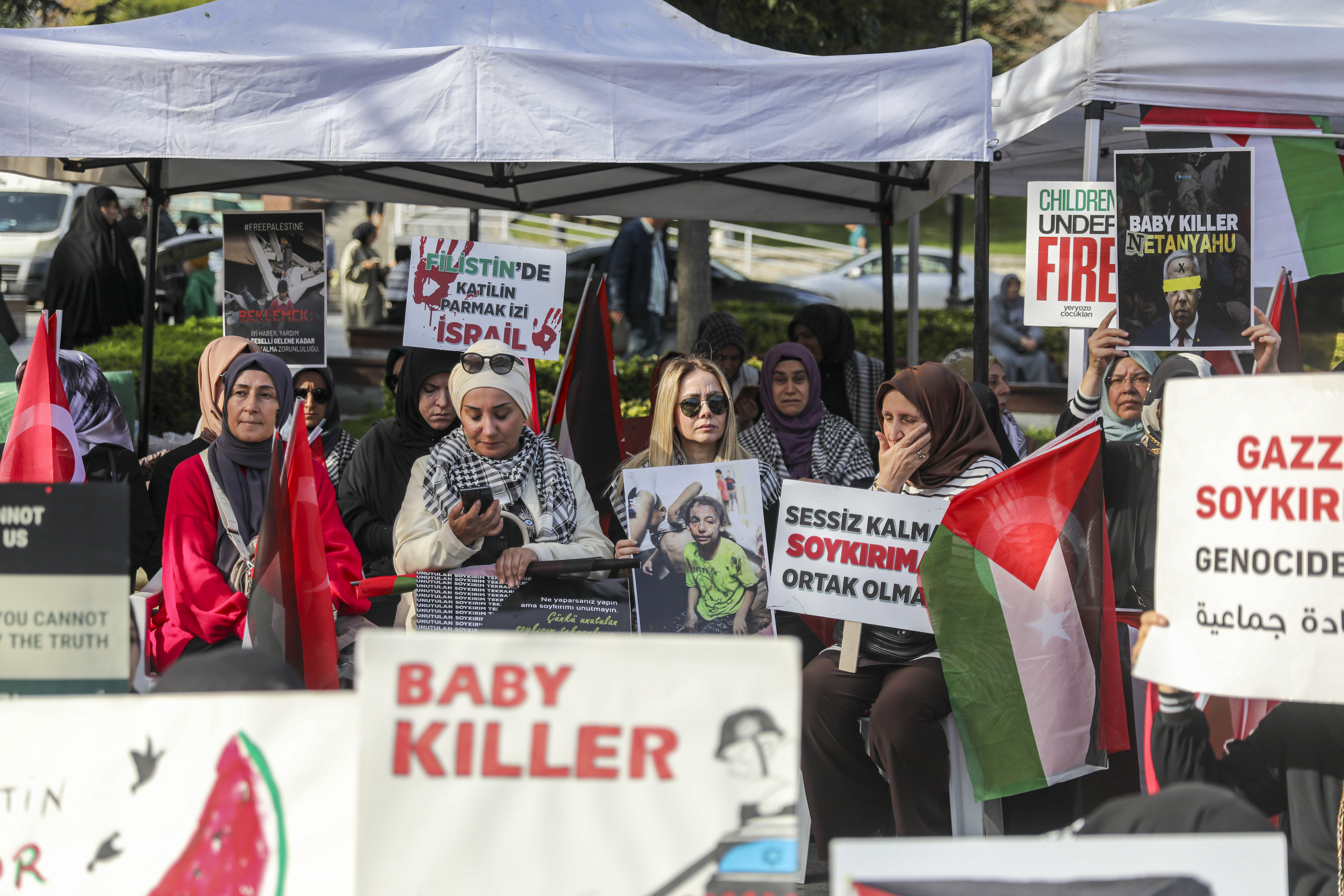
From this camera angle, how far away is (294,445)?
337 cm

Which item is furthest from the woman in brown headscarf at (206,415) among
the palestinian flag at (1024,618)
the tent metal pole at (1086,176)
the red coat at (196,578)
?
the tent metal pole at (1086,176)

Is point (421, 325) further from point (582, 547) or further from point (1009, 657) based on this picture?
point (1009, 657)

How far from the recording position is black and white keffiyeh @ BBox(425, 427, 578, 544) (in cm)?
392

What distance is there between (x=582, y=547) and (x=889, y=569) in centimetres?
99

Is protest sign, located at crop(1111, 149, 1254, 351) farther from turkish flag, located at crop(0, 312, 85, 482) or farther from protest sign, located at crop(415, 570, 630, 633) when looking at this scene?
turkish flag, located at crop(0, 312, 85, 482)

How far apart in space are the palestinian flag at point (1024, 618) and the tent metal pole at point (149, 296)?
13.9 feet

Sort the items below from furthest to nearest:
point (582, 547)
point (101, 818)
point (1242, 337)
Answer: point (1242, 337) → point (582, 547) → point (101, 818)

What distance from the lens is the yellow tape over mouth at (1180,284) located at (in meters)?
4.44

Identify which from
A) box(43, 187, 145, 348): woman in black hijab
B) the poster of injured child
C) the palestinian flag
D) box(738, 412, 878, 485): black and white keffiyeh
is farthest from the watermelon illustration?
box(43, 187, 145, 348): woman in black hijab

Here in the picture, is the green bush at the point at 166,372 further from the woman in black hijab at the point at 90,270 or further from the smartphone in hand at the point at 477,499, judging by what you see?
the smartphone in hand at the point at 477,499

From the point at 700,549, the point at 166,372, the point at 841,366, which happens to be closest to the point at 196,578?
the point at 700,549

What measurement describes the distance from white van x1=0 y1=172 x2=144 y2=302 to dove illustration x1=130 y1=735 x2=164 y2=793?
1352 centimetres

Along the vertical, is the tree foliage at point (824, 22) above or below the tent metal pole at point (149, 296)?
above

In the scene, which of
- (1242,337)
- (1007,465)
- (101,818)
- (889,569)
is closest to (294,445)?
(101,818)
